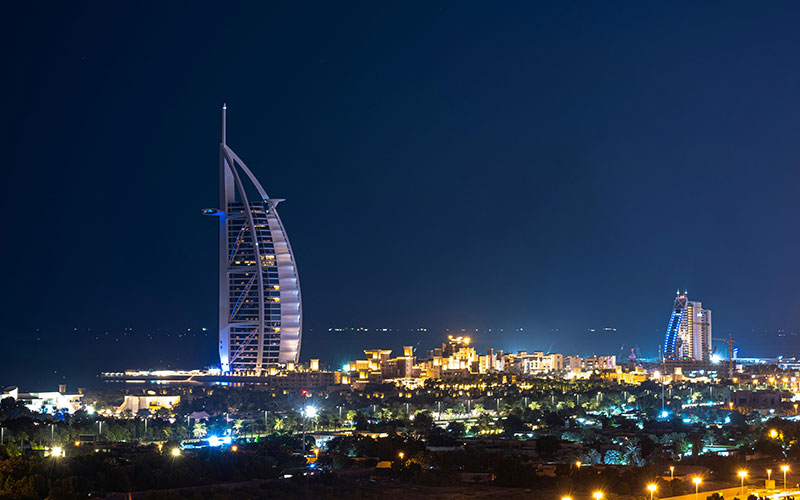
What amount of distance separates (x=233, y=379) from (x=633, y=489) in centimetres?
5702

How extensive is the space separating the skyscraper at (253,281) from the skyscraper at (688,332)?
70530 millimetres

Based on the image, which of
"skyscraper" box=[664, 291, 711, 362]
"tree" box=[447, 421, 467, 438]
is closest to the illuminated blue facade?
"skyscraper" box=[664, 291, 711, 362]

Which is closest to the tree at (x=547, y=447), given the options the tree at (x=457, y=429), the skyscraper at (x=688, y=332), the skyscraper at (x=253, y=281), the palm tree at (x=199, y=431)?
the tree at (x=457, y=429)

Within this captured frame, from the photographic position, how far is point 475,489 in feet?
106

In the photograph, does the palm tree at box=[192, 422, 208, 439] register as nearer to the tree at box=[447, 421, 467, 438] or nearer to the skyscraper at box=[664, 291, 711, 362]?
the tree at box=[447, 421, 467, 438]

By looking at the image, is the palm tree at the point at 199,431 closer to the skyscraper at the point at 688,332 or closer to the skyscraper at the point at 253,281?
the skyscraper at the point at 253,281

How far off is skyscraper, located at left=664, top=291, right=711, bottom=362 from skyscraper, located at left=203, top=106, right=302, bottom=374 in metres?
70.5

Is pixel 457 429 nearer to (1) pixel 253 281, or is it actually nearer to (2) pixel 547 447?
(2) pixel 547 447

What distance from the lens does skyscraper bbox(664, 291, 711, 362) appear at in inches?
5743

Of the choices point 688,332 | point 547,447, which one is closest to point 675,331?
point 688,332

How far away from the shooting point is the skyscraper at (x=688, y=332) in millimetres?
145875

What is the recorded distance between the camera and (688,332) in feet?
483

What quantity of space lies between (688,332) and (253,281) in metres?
77.1

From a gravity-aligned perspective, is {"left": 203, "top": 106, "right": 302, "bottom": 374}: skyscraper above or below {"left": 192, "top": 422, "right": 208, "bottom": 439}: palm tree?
above
